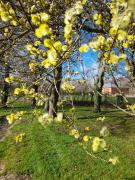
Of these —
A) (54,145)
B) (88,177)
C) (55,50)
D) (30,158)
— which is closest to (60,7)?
(55,50)

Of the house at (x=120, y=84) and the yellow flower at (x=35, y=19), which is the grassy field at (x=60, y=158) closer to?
the house at (x=120, y=84)

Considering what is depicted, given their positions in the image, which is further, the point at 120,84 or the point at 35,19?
the point at 120,84

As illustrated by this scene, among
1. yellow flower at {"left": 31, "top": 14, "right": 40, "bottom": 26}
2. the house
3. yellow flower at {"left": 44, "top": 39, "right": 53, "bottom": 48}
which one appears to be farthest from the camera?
the house

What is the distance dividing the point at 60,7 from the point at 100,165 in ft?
16.8

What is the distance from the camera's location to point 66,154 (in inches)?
432

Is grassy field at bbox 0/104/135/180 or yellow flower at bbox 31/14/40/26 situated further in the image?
grassy field at bbox 0/104/135/180

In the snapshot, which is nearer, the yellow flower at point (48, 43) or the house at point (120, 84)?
the yellow flower at point (48, 43)

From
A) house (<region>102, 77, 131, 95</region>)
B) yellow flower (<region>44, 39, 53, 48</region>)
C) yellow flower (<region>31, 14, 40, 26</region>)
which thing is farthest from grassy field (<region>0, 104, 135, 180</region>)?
yellow flower (<region>44, 39, 53, 48</region>)

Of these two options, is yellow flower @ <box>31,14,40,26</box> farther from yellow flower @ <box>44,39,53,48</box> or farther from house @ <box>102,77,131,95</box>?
house @ <box>102,77,131,95</box>

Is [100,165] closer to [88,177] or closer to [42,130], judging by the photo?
[88,177]

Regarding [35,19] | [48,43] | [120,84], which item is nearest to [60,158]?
[120,84]

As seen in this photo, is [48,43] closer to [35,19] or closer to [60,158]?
[35,19]

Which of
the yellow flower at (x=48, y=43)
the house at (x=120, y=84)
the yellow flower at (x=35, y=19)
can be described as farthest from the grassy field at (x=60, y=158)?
the yellow flower at (x=48, y=43)

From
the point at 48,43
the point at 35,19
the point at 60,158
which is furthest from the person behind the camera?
the point at 60,158
